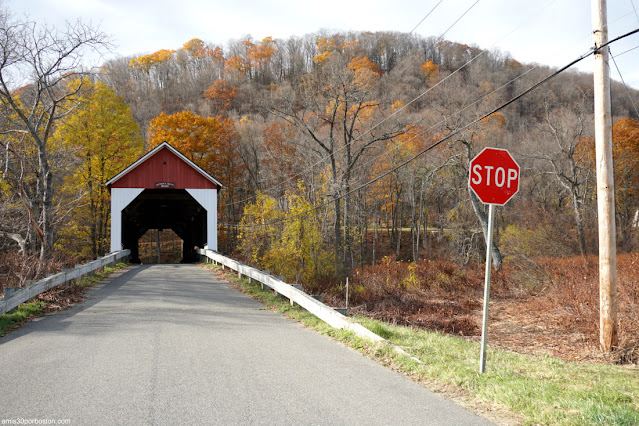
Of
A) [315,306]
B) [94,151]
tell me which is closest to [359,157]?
[94,151]

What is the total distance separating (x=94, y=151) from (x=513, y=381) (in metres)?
30.9

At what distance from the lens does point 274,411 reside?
163 inches

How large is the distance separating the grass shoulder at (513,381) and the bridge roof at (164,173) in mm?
19296

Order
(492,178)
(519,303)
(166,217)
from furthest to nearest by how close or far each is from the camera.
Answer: (166,217) → (519,303) → (492,178)

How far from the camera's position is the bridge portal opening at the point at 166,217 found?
28.9m

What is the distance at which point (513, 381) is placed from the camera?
16.5 feet

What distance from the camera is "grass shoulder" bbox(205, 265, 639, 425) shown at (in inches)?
163

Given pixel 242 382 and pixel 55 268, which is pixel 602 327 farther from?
pixel 55 268

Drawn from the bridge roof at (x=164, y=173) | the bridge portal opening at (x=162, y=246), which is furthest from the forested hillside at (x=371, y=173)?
the bridge portal opening at (x=162, y=246)

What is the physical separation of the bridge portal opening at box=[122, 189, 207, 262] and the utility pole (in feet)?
73.9

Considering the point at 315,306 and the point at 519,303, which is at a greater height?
the point at 315,306

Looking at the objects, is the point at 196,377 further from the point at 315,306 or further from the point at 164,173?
the point at 164,173

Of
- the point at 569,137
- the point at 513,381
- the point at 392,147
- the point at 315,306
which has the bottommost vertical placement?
the point at 513,381

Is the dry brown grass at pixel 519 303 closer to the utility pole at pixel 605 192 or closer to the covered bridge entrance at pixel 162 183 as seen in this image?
the utility pole at pixel 605 192
